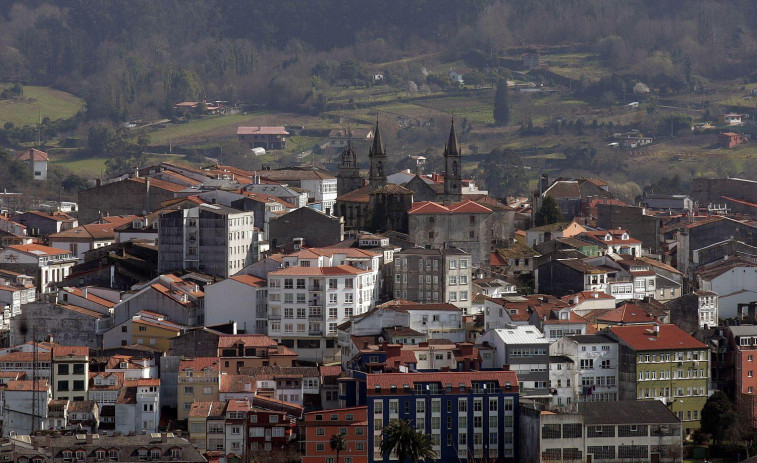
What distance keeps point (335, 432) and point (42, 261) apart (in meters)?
25.2

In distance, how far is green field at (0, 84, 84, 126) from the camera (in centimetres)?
17688

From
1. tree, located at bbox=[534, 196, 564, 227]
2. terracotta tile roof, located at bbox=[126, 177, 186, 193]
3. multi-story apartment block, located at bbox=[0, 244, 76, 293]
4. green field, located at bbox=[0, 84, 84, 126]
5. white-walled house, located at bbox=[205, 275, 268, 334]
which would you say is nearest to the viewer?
white-walled house, located at bbox=[205, 275, 268, 334]

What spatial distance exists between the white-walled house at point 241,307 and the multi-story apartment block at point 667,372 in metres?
13.5

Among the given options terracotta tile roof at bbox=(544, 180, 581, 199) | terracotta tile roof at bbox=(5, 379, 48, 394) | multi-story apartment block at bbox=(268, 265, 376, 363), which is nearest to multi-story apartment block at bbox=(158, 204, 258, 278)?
multi-story apartment block at bbox=(268, 265, 376, 363)

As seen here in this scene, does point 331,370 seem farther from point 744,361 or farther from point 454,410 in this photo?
point 744,361

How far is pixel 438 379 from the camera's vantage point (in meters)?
63.0

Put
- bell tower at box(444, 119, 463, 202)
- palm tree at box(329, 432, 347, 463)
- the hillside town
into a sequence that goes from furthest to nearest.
→ bell tower at box(444, 119, 463, 202) → the hillside town → palm tree at box(329, 432, 347, 463)

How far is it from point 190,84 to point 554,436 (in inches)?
5372

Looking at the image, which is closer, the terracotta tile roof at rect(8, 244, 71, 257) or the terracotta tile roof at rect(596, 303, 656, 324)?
the terracotta tile roof at rect(596, 303, 656, 324)

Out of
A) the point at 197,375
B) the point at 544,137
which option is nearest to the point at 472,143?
the point at 544,137

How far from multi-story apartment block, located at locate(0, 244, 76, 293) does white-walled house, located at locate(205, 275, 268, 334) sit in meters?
10.4

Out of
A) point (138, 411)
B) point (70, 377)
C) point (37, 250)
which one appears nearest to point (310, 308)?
point (138, 411)

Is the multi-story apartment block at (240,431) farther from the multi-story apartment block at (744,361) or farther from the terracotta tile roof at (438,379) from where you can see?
the multi-story apartment block at (744,361)

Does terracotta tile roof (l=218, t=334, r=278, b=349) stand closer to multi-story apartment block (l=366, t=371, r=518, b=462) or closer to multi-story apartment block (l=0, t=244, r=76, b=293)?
multi-story apartment block (l=366, t=371, r=518, b=462)
